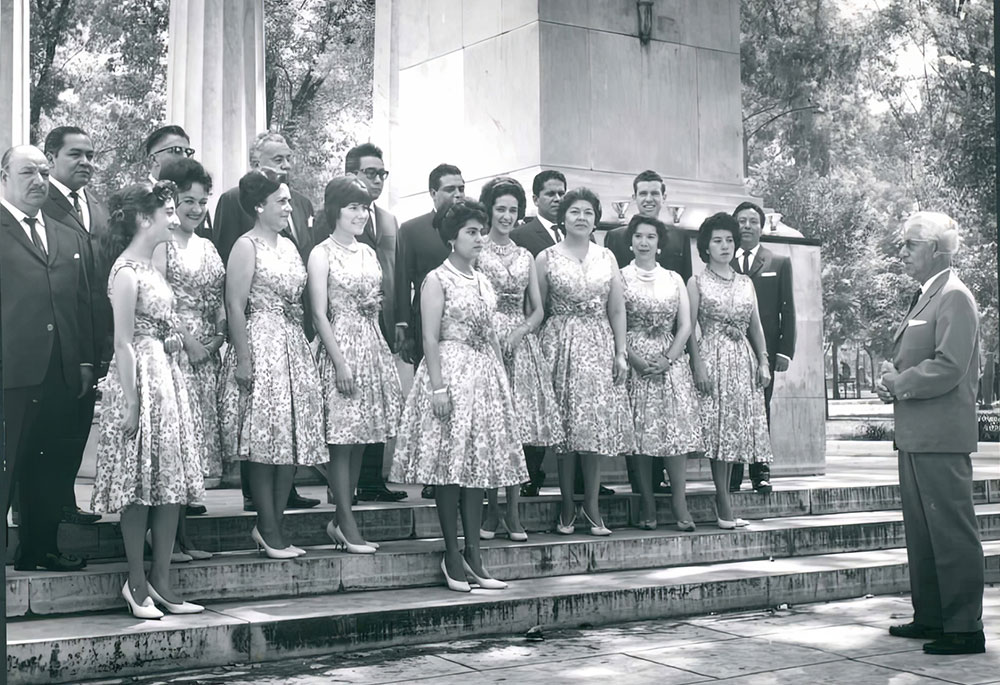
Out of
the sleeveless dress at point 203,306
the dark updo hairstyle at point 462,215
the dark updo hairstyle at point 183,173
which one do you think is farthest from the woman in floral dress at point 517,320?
the dark updo hairstyle at point 183,173

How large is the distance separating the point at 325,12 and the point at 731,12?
17.7 metres

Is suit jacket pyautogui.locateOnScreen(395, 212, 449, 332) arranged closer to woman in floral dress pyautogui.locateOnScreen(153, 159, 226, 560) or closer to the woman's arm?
the woman's arm

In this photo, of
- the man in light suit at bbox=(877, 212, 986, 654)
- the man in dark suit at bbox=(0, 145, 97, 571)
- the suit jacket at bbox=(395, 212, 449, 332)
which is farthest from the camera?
the suit jacket at bbox=(395, 212, 449, 332)

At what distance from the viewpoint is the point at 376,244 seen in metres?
8.68

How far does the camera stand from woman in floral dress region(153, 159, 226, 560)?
6.73 m

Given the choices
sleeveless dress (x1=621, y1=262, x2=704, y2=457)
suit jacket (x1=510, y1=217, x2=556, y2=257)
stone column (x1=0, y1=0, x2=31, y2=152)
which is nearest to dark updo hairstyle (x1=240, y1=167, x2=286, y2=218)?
suit jacket (x1=510, y1=217, x2=556, y2=257)

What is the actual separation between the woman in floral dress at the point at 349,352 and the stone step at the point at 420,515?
0.43m

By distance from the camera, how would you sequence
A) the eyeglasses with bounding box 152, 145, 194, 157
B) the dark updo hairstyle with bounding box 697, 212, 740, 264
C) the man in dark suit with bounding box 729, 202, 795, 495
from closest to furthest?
the eyeglasses with bounding box 152, 145, 194, 157
the dark updo hairstyle with bounding box 697, 212, 740, 264
the man in dark suit with bounding box 729, 202, 795, 495

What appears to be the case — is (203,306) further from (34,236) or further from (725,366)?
(725,366)

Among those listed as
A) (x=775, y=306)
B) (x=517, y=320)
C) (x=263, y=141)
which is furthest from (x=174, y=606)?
(x=775, y=306)

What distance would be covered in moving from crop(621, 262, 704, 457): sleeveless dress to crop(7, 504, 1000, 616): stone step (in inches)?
25.0

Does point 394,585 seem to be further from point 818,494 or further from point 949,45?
point 949,45

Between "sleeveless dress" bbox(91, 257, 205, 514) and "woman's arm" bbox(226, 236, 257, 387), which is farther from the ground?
"woman's arm" bbox(226, 236, 257, 387)

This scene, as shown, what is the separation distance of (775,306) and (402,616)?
5.09 m
